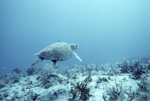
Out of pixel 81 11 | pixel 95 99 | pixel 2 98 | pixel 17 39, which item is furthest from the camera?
pixel 81 11

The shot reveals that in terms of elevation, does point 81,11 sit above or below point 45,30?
above

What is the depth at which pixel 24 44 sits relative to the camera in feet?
629

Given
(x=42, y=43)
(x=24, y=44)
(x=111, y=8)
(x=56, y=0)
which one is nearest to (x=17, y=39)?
(x=24, y=44)

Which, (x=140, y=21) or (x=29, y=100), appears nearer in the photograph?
(x=29, y=100)

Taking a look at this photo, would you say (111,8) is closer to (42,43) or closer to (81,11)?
(81,11)

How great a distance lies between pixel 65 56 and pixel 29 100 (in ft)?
10.4

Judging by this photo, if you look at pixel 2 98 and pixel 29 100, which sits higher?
pixel 2 98

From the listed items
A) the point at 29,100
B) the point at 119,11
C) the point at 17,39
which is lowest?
the point at 29,100

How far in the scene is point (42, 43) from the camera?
196125 mm

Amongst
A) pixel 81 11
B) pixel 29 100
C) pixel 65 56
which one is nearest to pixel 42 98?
pixel 29 100

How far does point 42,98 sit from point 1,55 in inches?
9245

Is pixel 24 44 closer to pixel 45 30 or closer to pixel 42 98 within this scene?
pixel 45 30

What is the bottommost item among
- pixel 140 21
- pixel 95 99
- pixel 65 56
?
pixel 95 99

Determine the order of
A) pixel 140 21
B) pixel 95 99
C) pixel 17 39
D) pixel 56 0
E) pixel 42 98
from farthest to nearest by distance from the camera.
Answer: pixel 140 21
pixel 17 39
pixel 56 0
pixel 42 98
pixel 95 99
